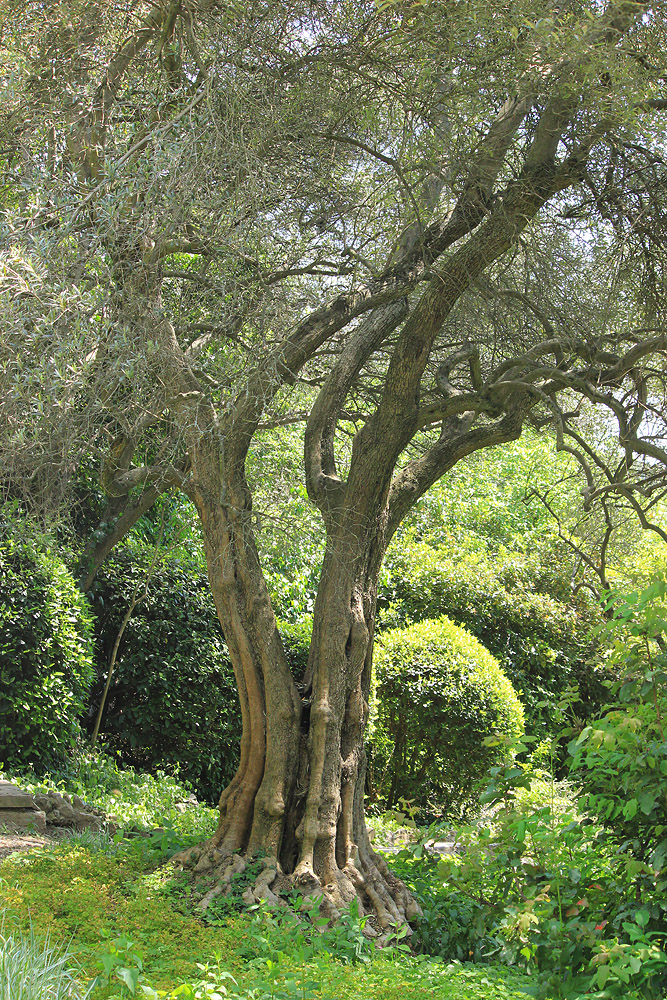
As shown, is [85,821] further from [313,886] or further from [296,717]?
[313,886]

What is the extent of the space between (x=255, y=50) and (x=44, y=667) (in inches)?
178

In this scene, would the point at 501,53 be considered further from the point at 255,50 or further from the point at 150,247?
the point at 150,247

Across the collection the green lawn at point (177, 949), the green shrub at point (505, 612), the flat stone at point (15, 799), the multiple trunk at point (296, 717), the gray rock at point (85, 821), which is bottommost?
the green lawn at point (177, 949)

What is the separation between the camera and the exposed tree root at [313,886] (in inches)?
173

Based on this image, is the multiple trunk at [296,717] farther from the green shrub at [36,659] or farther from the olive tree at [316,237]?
the green shrub at [36,659]

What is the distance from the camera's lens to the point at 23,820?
18.4 feet

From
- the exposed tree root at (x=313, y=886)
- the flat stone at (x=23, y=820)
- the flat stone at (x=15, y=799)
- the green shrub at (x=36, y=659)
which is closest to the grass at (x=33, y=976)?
the exposed tree root at (x=313, y=886)

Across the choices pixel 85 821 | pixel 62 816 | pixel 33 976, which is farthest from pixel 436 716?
pixel 33 976

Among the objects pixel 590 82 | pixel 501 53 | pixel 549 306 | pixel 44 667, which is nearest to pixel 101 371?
pixel 501 53

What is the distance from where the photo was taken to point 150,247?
4.07 meters

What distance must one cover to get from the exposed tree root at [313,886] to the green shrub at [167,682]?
3.27 meters

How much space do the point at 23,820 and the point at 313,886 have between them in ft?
7.08

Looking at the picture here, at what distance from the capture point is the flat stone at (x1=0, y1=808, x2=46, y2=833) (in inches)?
218

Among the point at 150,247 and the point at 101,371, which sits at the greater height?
the point at 150,247
